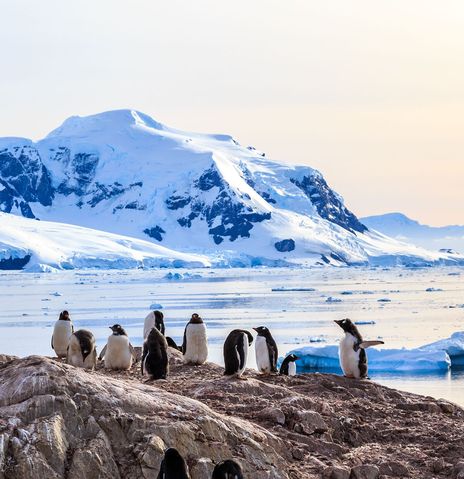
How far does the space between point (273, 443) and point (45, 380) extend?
2.22m

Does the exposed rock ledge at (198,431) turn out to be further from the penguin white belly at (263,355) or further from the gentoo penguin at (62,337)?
the gentoo penguin at (62,337)

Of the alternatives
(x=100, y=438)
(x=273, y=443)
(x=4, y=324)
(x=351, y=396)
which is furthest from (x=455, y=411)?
(x=4, y=324)

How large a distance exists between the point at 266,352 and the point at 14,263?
121m

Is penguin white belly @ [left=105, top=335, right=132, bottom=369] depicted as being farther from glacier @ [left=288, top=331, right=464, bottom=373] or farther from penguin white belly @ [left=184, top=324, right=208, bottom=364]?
glacier @ [left=288, top=331, right=464, bottom=373]

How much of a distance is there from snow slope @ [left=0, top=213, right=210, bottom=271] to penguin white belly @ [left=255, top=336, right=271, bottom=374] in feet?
353

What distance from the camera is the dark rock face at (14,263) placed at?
418 ft

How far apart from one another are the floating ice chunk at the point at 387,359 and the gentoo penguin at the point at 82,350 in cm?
1740

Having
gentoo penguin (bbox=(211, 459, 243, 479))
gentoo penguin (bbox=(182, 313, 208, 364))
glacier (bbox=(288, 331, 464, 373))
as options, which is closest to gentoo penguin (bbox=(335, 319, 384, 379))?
gentoo penguin (bbox=(182, 313, 208, 364))

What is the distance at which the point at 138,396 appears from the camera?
31.8ft

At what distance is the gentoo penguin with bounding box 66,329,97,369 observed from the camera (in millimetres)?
13313

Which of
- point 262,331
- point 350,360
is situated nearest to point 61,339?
point 262,331

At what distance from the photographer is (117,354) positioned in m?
14.0

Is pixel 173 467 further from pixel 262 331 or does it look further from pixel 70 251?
pixel 70 251

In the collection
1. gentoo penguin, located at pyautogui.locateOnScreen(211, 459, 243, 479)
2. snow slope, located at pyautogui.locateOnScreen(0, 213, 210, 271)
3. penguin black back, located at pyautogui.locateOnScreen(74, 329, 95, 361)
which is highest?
snow slope, located at pyautogui.locateOnScreen(0, 213, 210, 271)
